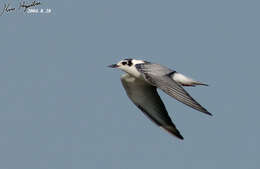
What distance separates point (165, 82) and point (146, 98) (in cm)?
294

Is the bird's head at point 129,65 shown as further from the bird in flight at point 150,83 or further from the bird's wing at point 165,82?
the bird's wing at point 165,82

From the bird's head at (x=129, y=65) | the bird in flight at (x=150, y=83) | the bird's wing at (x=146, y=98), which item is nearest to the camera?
the bird in flight at (x=150, y=83)

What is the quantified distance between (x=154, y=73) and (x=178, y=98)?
6.30ft

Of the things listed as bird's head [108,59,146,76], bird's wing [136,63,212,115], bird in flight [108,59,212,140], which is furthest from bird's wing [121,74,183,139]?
bird's wing [136,63,212,115]

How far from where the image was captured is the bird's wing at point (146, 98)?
57.0 ft

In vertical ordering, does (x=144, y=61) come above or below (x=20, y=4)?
below

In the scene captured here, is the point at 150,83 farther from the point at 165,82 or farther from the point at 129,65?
the point at 129,65

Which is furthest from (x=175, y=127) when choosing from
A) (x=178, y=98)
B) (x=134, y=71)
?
(x=178, y=98)

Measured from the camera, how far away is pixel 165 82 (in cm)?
1502

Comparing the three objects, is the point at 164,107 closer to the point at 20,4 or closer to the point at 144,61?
the point at 144,61

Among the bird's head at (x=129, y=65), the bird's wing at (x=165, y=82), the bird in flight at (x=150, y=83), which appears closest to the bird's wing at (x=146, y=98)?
the bird in flight at (x=150, y=83)

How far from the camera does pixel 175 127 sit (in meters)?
17.0

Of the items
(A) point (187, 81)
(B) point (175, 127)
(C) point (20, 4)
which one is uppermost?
(C) point (20, 4)

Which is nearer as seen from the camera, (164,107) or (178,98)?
(178,98)
